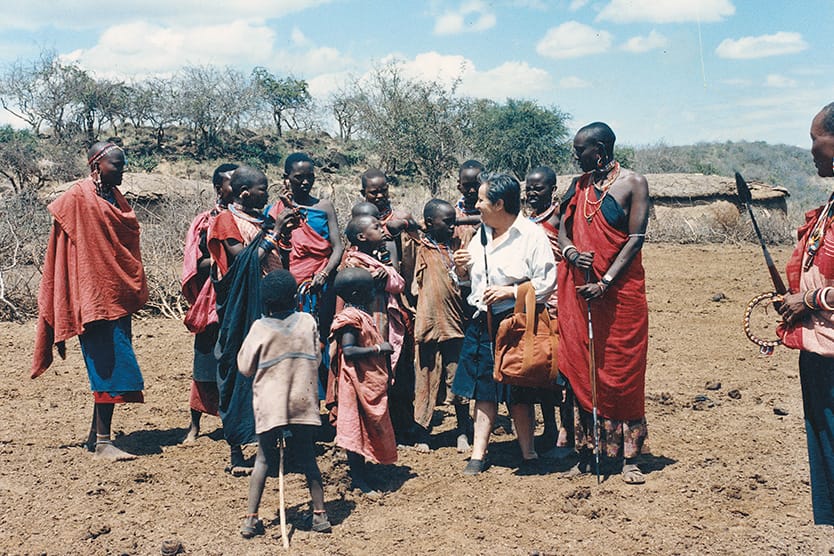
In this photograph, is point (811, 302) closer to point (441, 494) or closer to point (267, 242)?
point (441, 494)

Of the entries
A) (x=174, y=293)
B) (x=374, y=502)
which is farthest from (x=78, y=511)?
(x=174, y=293)

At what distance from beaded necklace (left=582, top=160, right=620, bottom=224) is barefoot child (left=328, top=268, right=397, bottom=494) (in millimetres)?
1269

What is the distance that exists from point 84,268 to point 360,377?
199cm

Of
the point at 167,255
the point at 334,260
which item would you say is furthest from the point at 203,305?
the point at 167,255

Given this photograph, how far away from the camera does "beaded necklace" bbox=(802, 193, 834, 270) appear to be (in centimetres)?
307

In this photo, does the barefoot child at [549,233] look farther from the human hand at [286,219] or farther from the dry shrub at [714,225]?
the dry shrub at [714,225]

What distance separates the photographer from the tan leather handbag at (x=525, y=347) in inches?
166

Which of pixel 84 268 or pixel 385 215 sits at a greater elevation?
pixel 385 215

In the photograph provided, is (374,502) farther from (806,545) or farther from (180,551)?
(806,545)

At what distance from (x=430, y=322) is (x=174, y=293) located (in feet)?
18.3

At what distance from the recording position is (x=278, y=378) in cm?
362

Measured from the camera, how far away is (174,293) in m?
9.54

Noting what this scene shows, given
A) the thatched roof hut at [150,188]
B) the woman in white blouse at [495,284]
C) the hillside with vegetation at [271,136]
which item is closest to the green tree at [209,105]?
the hillside with vegetation at [271,136]

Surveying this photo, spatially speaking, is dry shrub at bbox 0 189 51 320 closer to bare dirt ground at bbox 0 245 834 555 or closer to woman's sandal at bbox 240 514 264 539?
bare dirt ground at bbox 0 245 834 555
